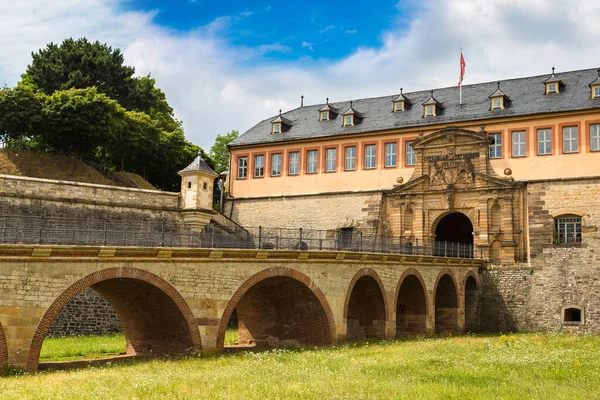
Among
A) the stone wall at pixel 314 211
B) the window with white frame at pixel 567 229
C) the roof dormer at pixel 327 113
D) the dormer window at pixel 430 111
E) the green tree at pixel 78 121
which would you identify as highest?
the roof dormer at pixel 327 113

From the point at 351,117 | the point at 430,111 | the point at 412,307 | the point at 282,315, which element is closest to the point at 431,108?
the point at 430,111

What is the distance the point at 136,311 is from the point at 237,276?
3.82 m

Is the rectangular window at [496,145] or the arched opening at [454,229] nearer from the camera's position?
the rectangular window at [496,145]

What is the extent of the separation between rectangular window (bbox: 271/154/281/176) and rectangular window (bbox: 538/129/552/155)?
16.7 metres

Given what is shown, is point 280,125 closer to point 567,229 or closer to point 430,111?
point 430,111

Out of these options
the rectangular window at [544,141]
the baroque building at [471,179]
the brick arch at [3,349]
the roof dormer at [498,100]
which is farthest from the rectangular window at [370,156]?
the brick arch at [3,349]

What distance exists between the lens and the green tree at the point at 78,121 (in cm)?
4144

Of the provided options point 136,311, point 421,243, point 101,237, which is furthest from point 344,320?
point 421,243

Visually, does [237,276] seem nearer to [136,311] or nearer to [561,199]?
[136,311]

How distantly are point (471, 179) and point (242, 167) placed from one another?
16011mm

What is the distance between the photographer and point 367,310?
30.6 meters

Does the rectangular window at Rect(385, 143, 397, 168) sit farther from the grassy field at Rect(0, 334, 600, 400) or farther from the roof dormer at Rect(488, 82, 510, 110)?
the grassy field at Rect(0, 334, 600, 400)

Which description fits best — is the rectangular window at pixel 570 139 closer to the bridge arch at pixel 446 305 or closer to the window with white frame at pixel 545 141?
the window with white frame at pixel 545 141

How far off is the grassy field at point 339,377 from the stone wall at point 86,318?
11.0 m
